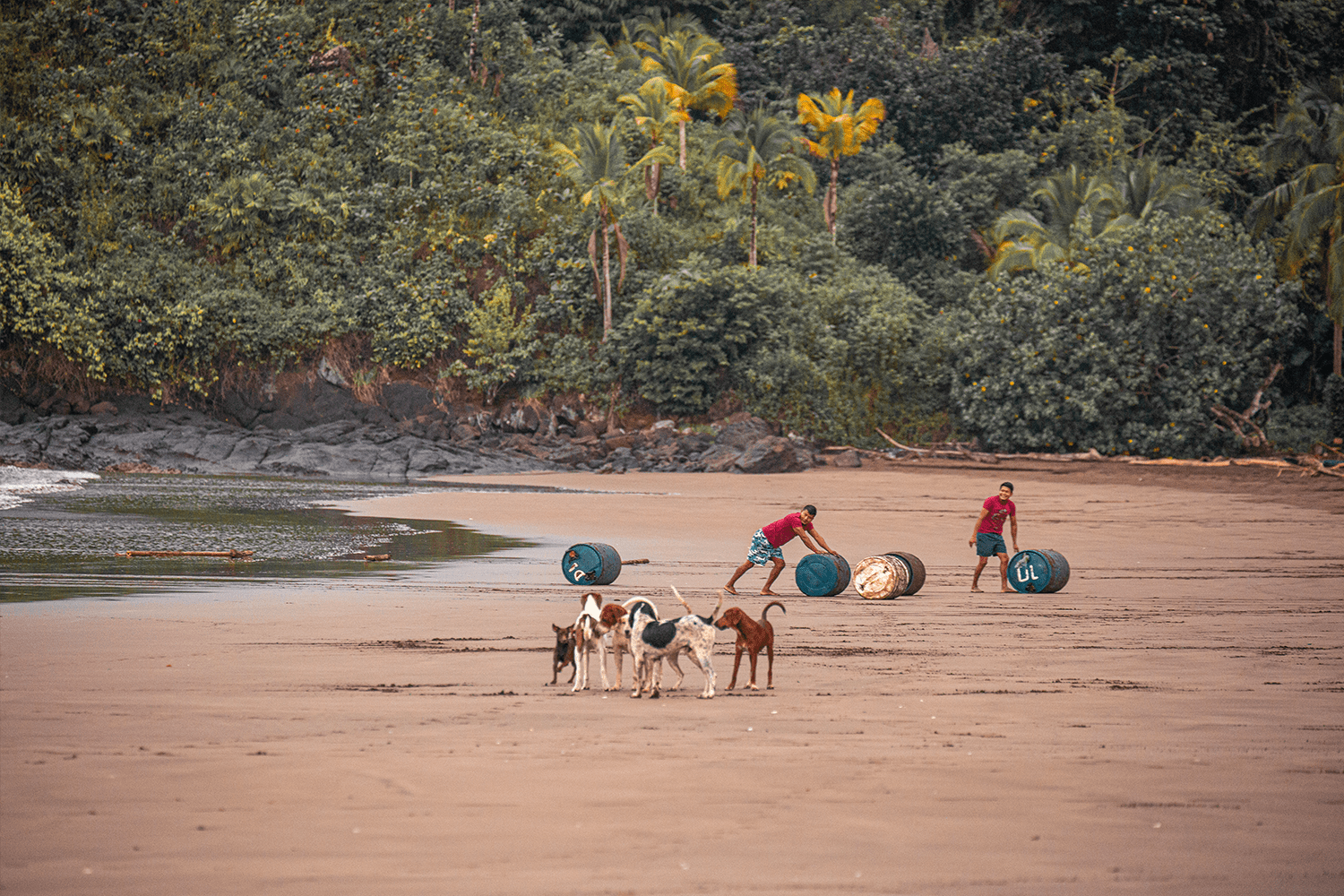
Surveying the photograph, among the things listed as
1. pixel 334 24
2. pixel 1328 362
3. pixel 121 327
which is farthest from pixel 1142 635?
pixel 334 24

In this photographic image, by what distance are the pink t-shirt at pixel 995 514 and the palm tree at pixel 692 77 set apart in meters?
32.9

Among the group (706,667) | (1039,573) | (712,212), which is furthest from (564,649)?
(712,212)

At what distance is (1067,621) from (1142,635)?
2.93 ft

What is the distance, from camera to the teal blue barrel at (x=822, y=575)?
476 inches

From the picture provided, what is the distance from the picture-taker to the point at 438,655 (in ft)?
27.5

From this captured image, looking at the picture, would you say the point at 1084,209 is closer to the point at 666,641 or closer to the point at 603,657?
the point at 603,657

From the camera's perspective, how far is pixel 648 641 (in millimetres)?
7207

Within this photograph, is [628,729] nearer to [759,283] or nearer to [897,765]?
[897,765]

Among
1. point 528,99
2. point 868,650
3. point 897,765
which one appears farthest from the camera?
point 528,99

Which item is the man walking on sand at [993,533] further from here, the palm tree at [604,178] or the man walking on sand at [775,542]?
the palm tree at [604,178]

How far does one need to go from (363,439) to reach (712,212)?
1489 cm

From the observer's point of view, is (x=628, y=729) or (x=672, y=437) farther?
(x=672, y=437)

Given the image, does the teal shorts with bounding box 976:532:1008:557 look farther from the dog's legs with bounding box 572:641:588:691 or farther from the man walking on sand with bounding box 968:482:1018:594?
the dog's legs with bounding box 572:641:588:691

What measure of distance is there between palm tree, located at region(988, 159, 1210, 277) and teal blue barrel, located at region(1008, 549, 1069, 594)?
2721 cm
